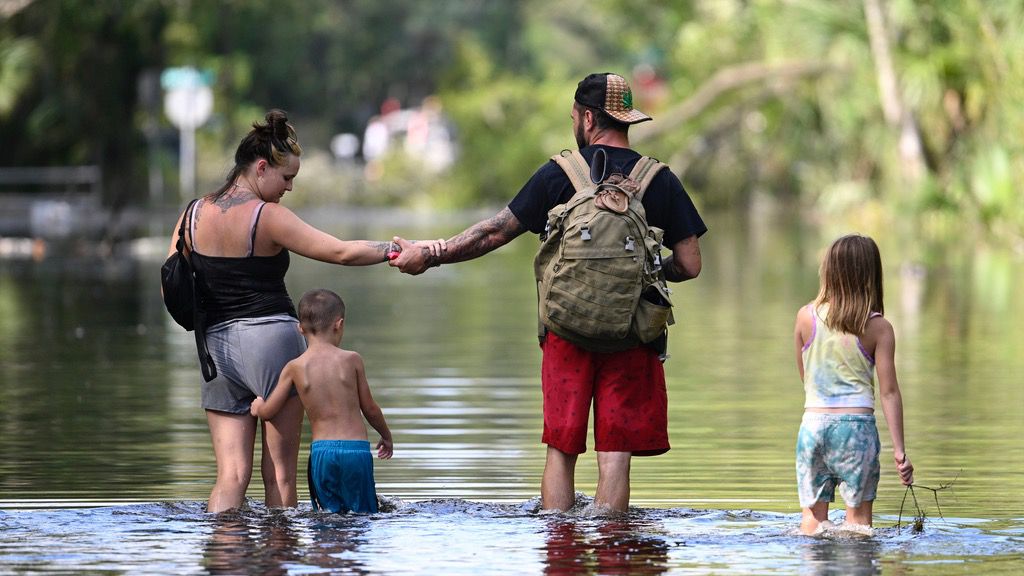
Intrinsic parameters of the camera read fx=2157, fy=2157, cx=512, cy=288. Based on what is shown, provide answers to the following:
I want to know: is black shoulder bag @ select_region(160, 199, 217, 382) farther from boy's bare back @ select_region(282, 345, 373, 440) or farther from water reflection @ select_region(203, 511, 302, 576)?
water reflection @ select_region(203, 511, 302, 576)

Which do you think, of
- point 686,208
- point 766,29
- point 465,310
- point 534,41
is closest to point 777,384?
point 686,208

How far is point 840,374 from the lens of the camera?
7.55 meters

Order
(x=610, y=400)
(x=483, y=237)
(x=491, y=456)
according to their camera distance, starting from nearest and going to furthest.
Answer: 1. (x=610, y=400)
2. (x=483, y=237)
3. (x=491, y=456)

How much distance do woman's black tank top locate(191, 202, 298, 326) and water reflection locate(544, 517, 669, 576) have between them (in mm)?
1383

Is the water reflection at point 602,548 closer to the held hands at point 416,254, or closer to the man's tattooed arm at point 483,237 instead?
the man's tattooed arm at point 483,237

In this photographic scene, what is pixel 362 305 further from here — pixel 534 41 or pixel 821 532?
pixel 534 41

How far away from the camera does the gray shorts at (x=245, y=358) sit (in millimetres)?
8109

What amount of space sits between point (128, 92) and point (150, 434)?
2261cm

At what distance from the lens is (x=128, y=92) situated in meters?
33.0

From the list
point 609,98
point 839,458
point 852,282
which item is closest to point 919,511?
point 839,458

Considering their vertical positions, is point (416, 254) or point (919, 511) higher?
point (416, 254)

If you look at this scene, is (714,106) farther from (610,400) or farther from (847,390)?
(847,390)

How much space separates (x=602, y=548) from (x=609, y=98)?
5.72 ft

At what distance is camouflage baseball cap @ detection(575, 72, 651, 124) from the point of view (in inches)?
318
